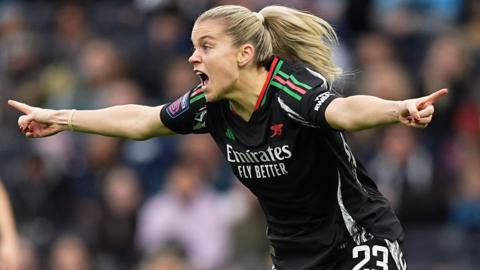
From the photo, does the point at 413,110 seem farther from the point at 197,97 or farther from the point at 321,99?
the point at 197,97

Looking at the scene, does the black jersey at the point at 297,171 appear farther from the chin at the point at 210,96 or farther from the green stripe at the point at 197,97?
the chin at the point at 210,96

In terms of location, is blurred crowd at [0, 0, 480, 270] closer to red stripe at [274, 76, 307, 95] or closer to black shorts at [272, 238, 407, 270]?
black shorts at [272, 238, 407, 270]

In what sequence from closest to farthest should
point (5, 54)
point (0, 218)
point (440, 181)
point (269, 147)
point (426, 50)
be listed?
point (269, 147), point (0, 218), point (440, 181), point (426, 50), point (5, 54)

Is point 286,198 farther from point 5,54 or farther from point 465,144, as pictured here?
point 5,54

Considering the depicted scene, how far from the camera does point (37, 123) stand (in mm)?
6508

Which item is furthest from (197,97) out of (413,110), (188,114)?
(413,110)

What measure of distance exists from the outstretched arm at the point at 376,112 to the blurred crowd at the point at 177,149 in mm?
4842

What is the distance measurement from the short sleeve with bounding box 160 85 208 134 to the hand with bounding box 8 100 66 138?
1.89ft

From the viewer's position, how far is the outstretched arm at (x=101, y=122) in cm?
643

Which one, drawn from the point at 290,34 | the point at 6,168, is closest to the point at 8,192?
the point at 6,168

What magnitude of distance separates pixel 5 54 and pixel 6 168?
69.3 inches

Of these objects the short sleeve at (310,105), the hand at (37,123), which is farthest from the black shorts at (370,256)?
the hand at (37,123)

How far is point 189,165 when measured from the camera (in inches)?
437

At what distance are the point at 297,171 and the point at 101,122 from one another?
111 cm
